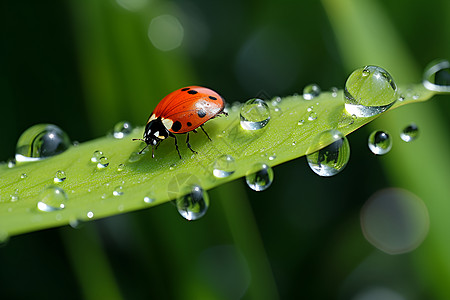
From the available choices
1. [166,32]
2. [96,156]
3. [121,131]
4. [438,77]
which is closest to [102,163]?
[96,156]

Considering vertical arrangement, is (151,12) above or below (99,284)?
above

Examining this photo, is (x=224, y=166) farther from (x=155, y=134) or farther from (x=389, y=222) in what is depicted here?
(x=389, y=222)

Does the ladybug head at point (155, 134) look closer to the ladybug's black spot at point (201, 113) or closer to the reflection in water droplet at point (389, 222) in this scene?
the ladybug's black spot at point (201, 113)

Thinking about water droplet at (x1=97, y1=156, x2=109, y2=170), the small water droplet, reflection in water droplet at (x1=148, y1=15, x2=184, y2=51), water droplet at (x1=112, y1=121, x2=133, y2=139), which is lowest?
water droplet at (x1=97, y1=156, x2=109, y2=170)

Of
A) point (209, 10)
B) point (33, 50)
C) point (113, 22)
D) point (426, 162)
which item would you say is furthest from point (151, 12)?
point (426, 162)

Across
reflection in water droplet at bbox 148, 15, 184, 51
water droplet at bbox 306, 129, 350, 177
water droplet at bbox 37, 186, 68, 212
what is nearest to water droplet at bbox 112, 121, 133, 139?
water droplet at bbox 37, 186, 68, 212

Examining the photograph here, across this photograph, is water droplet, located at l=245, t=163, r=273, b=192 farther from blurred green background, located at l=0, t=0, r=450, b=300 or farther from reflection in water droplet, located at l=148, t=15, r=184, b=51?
reflection in water droplet, located at l=148, t=15, r=184, b=51

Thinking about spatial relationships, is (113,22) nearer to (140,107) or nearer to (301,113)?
(140,107)
